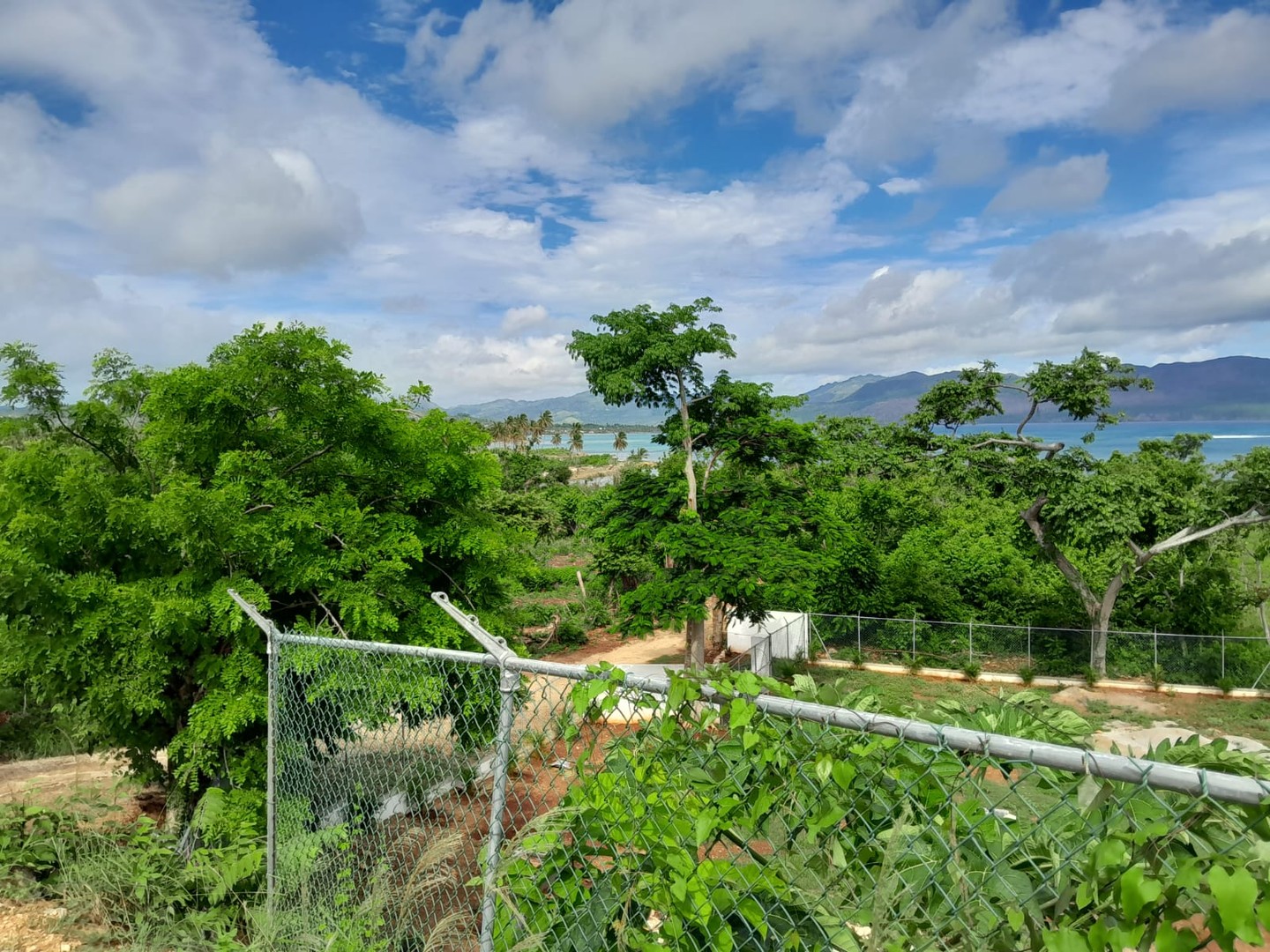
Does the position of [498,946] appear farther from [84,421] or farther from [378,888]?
[84,421]

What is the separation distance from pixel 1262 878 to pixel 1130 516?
52.5 ft

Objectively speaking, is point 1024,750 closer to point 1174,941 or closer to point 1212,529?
point 1174,941

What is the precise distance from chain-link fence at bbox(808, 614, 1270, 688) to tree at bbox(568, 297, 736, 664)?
5.72 m

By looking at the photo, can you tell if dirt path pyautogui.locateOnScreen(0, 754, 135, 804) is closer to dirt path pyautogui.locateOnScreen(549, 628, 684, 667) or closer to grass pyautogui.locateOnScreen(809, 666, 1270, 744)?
dirt path pyautogui.locateOnScreen(549, 628, 684, 667)

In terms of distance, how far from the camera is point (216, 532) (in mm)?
5562

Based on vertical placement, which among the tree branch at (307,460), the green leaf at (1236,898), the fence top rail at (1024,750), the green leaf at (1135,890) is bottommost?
the green leaf at (1135,890)

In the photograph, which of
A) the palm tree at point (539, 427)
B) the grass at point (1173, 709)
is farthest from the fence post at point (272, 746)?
the palm tree at point (539, 427)

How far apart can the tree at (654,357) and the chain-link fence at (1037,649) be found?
572cm

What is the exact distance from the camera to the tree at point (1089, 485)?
48.9ft

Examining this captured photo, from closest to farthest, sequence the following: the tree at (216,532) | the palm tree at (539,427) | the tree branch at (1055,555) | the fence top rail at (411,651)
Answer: the fence top rail at (411,651) → the tree at (216,532) → the tree branch at (1055,555) → the palm tree at (539,427)

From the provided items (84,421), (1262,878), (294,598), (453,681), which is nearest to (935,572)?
(453,681)

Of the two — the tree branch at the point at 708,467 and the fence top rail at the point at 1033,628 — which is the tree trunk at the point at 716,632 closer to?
the fence top rail at the point at 1033,628

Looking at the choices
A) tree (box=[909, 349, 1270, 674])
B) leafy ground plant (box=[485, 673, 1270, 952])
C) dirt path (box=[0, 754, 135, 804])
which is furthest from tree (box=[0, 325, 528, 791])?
tree (box=[909, 349, 1270, 674])

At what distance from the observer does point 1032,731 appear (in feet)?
6.07
